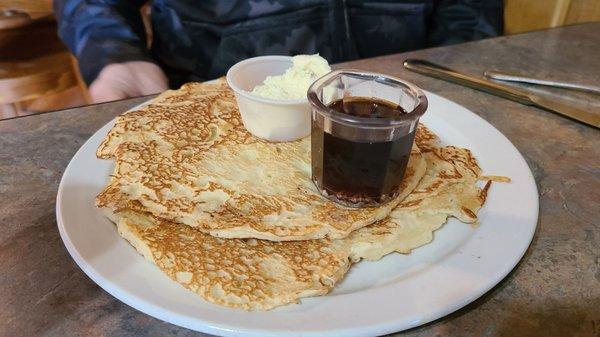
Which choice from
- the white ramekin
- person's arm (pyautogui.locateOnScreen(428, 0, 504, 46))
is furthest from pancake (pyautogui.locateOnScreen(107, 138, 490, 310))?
person's arm (pyautogui.locateOnScreen(428, 0, 504, 46))

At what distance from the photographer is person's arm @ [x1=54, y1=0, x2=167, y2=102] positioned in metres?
1.60

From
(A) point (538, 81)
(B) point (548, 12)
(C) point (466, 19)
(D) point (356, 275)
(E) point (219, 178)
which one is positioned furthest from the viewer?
(B) point (548, 12)

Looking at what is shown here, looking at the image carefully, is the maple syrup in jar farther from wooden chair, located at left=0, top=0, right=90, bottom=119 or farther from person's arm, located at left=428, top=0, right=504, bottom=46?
wooden chair, located at left=0, top=0, right=90, bottom=119

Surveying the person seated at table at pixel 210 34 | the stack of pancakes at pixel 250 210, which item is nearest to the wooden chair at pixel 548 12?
the person seated at table at pixel 210 34

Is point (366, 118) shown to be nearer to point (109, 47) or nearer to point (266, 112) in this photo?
point (266, 112)

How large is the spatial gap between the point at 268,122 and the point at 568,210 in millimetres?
640

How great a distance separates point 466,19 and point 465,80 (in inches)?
25.7

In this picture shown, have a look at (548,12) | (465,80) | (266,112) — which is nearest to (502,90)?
(465,80)

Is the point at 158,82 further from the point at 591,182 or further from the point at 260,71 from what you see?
the point at 591,182

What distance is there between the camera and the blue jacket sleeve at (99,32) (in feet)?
5.48

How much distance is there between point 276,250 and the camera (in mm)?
826

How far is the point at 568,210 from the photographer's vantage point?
103 centimetres

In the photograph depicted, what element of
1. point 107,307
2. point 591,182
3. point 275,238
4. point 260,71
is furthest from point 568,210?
point 107,307

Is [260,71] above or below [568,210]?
→ above
